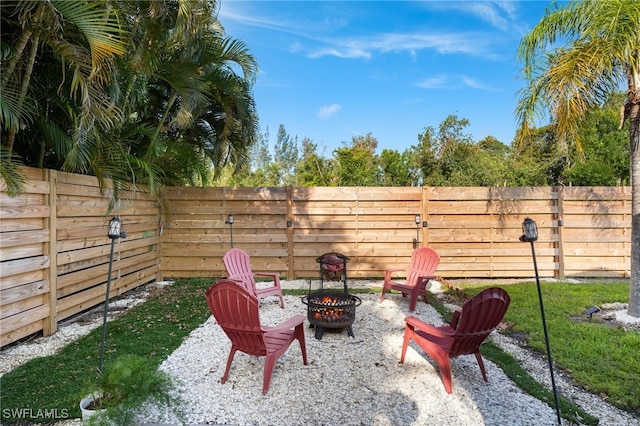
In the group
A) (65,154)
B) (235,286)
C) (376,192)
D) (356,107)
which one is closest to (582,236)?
(376,192)

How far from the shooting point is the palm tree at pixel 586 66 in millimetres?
3879

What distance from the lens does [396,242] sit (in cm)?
667

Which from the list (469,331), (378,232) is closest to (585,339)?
(469,331)

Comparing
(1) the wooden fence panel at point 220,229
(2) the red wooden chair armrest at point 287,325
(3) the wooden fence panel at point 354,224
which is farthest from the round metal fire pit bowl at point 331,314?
(1) the wooden fence panel at point 220,229

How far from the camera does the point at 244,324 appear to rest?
2.65 metres

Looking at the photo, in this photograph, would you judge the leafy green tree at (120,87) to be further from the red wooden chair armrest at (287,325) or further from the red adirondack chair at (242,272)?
the red wooden chair armrest at (287,325)

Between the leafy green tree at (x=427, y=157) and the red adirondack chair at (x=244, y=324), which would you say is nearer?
the red adirondack chair at (x=244, y=324)

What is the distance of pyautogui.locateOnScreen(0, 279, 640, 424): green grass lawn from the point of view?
2475 millimetres

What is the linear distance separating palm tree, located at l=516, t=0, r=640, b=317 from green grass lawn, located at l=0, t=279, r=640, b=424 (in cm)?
98

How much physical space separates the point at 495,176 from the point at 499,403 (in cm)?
1134

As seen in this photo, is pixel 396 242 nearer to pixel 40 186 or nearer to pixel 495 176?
pixel 40 186

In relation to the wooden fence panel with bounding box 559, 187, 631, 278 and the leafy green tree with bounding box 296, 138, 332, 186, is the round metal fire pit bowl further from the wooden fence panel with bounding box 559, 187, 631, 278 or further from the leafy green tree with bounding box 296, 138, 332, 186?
the leafy green tree with bounding box 296, 138, 332, 186

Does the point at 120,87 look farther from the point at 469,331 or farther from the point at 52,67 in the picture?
the point at 469,331

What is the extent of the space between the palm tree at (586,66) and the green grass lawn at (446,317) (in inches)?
38.4
